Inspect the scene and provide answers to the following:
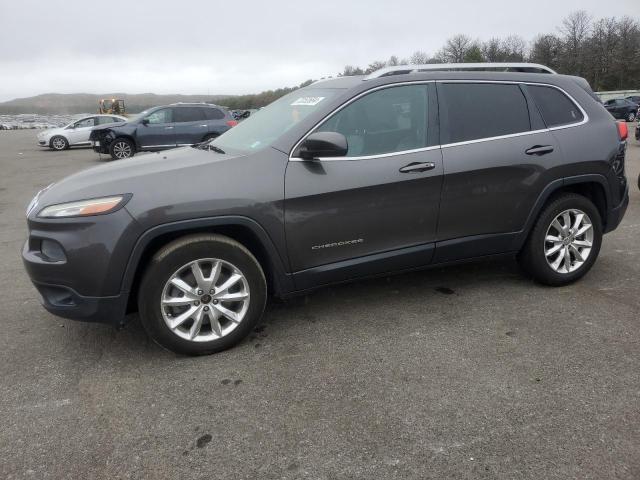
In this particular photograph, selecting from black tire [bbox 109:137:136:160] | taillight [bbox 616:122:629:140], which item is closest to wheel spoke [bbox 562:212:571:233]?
taillight [bbox 616:122:629:140]

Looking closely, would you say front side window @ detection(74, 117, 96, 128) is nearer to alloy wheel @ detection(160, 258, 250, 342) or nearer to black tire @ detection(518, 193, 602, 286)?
alloy wheel @ detection(160, 258, 250, 342)

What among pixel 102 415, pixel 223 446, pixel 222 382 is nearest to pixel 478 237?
pixel 222 382

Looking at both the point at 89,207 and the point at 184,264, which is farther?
the point at 184,264

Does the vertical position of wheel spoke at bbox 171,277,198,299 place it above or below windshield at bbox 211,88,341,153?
below

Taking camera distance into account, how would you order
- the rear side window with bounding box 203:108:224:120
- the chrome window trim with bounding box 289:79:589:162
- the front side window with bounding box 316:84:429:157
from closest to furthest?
the chrome window trim with bounding box 289:79:589:162, the front side window with bounding box 316:84:429:157, the rear side window with bounding box 203:108:224:120

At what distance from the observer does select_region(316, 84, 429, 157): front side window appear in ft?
11.5

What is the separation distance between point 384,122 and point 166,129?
13.4 metres

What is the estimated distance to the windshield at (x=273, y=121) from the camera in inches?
141

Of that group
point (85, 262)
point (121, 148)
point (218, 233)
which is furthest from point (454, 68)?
point (121, 148)

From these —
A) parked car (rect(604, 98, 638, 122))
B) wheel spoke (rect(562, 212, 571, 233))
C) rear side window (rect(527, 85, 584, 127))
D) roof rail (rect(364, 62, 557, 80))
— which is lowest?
wheel spoke (rect(562, 212, 571, 233))

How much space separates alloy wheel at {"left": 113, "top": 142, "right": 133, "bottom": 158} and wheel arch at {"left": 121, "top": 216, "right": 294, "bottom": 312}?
13762 millimetres

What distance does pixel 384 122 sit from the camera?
3617 millimetres

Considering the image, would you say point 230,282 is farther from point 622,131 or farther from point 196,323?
point 622,131

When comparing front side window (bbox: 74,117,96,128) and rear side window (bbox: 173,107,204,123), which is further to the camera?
front side window (bbox: 74,117,96,128)
